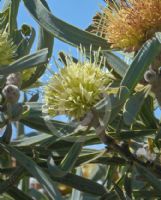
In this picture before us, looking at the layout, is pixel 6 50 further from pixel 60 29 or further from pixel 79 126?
pixel 79 126

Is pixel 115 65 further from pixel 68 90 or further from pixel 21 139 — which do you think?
pixel 21 139

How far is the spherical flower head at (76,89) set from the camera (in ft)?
4.79

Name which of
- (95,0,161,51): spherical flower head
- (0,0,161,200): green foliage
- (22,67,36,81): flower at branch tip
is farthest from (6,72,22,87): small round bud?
(95,0,161,51): spherical flower head

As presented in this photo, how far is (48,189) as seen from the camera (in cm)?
142

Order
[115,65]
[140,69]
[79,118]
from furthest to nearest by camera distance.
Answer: [115,65]
[79,118]
[140,69]

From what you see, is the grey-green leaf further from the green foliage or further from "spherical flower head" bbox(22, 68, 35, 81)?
"spherical flower head" bbox(22, 68, 35, 81)

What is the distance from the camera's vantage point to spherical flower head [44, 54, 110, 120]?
1.46 metres

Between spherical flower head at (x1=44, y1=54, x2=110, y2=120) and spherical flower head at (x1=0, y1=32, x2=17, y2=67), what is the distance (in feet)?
0.50

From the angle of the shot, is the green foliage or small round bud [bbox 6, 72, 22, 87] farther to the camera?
small round bud [bbox 6, 72, 22, 87]

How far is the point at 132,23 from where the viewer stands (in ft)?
4.97

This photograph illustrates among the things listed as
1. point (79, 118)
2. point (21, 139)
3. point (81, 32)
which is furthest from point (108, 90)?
point (21, 139)

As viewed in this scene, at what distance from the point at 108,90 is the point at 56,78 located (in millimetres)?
125

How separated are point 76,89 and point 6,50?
230 mm

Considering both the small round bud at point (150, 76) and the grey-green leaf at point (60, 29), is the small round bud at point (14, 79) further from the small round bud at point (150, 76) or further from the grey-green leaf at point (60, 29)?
the small round bud at point (150, 76)
